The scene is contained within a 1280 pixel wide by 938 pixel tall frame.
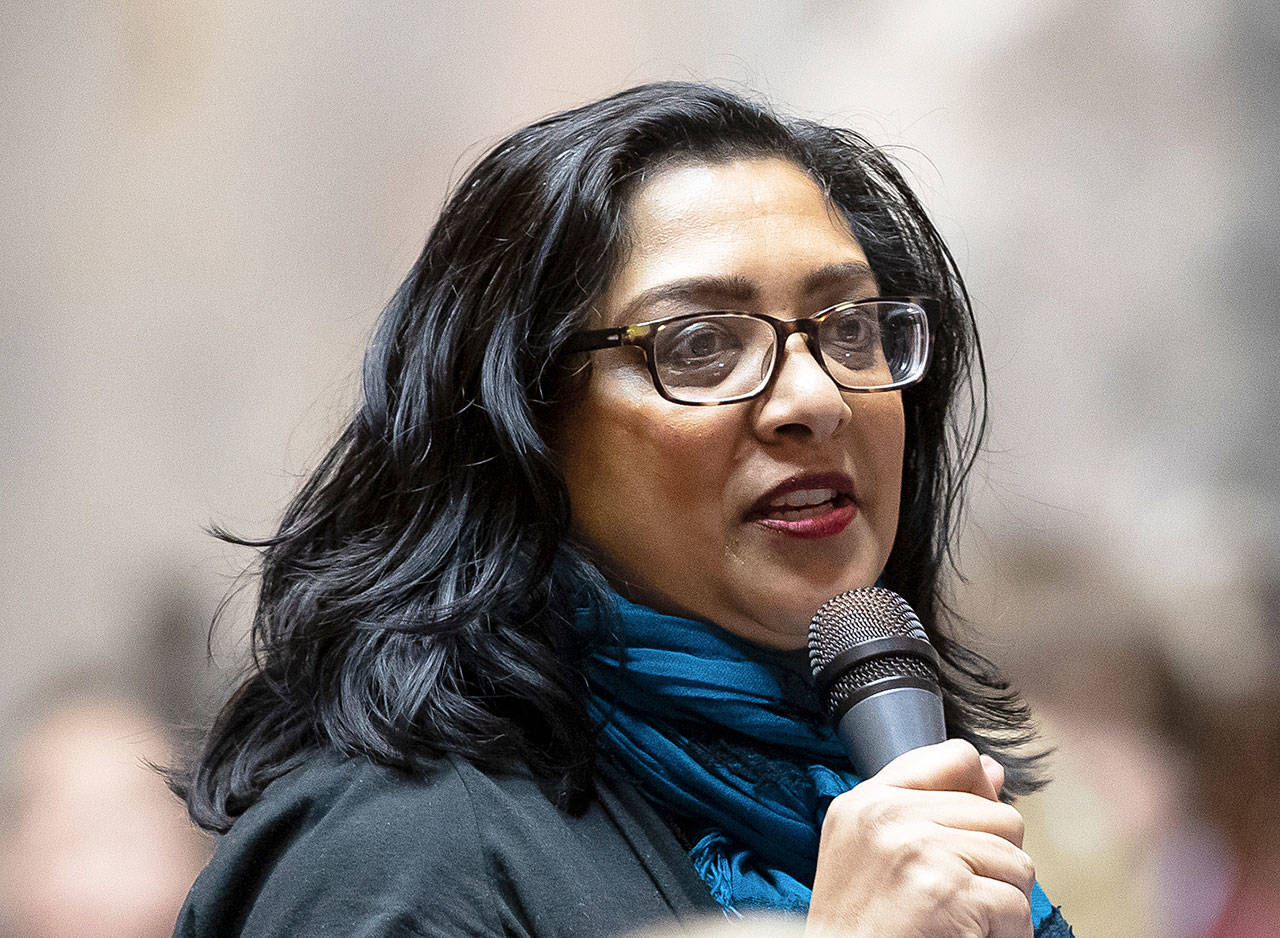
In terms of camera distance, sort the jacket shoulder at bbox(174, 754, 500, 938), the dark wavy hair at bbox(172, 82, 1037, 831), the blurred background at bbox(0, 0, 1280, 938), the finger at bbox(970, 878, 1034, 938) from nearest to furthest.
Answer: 1. the finger at bbox(970, 878, 1034, 938)
2. the jacket shoulder at bbox(174, 754, 500, 938)
3. the dark wavy hair at bbox(172, 82, 1037, 831)
4. the blurred background at bbox(0, 0, 1280, 938)

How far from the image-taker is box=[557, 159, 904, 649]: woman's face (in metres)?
0.97

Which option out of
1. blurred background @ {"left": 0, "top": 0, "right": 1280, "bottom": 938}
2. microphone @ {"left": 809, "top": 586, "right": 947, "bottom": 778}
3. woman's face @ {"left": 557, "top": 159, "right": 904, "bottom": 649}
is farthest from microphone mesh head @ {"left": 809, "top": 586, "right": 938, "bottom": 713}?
blurred background @ {"left": 0, "top": 0, "right": 1280, "bottom": 938}


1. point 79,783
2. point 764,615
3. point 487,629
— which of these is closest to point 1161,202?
point 764,615

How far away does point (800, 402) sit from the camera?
0.95 meters

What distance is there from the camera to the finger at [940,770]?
0.70 meters

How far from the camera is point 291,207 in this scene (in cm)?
122

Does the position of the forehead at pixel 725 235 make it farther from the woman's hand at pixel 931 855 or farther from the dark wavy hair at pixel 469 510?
the woman's hand at pixel 931 855

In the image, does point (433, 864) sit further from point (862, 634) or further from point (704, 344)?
point (704, 344)

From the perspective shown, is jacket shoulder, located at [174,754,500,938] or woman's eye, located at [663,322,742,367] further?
woman's eye, located at [663,322,742,367]

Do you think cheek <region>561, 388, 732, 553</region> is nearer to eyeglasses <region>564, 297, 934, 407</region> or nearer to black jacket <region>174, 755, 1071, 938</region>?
eyeglasses <region>564, 297, 934, 407</region>

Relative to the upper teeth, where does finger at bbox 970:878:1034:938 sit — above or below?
below

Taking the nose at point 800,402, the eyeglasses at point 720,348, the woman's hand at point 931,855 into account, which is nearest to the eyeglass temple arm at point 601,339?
the eyeglasses at point 720,348

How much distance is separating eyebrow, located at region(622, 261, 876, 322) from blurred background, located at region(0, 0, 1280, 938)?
0.36m

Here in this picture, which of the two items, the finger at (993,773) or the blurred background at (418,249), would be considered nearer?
the finger at (993,773)
